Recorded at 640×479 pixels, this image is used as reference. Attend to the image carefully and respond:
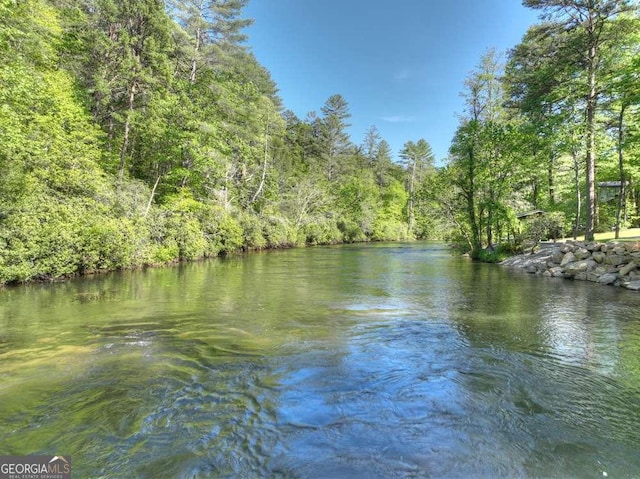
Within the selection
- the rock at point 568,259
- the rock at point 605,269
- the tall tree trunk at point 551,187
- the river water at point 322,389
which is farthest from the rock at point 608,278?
the tall tree trunk at point 551,187

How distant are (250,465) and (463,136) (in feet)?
77.6

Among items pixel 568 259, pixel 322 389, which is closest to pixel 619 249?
pixel 568 259

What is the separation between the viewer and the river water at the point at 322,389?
3.43 m

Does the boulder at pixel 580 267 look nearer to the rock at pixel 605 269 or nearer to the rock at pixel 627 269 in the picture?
the rock at pixel 605 269

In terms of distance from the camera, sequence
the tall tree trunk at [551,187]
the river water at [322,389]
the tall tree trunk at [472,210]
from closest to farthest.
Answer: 1. the river water at [322,389]
2. the tall tree trunk at [472,210]
3. the tall tree trunk at [551,187]

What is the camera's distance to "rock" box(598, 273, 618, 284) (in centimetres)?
1359

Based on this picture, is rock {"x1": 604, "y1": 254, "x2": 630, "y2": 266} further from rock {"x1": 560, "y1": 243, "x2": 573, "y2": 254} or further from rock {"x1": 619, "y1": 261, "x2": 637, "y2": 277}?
rock {"x1": 560, "y1": 243, "x2": 573, "y2": 254}

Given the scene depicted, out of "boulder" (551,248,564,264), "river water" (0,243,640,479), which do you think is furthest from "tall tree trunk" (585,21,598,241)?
"river water" (0,243,640,479)

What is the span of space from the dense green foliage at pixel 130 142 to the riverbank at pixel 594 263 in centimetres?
1883

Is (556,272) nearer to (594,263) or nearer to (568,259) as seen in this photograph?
(568,259)

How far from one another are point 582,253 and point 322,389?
16.0 metres

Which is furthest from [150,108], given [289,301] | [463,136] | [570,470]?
[570,470]

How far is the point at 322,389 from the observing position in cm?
487

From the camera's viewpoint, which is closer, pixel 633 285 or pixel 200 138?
pixel 633 285
